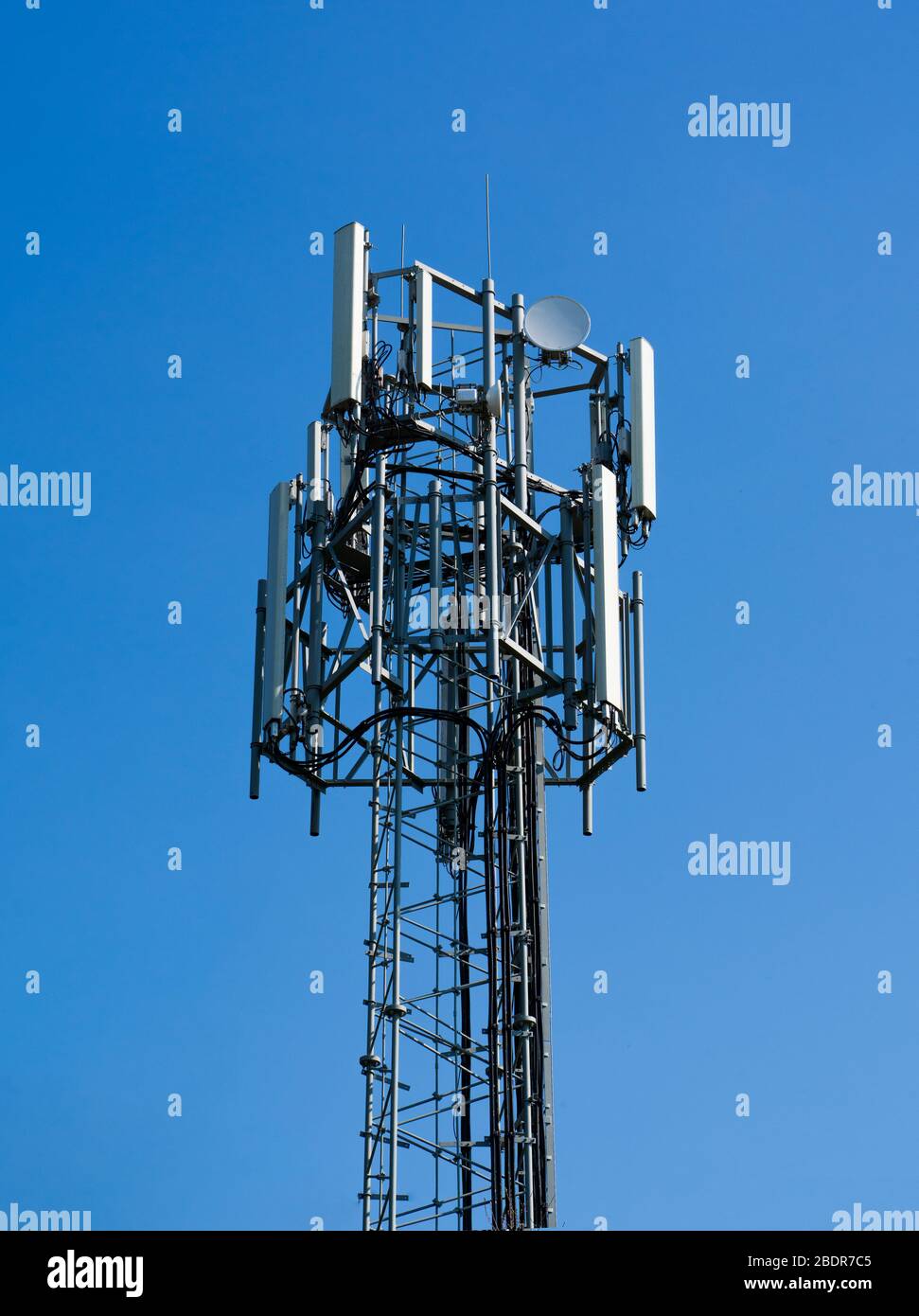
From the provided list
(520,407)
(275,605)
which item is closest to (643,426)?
(520,407)

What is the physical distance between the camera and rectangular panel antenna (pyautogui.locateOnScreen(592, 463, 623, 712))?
116 ft

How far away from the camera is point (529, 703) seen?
118 ft

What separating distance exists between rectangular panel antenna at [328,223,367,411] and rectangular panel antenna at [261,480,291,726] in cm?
206

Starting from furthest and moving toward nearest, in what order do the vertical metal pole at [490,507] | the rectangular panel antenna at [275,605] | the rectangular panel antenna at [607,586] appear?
the rectangular panel antenna at [275,605] → the rectangular panel antenna at [607,586] → the vertical metal pole at [490,507]

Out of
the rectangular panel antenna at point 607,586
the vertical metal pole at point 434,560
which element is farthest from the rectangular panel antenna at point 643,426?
the vertical metal pole at point 434,560

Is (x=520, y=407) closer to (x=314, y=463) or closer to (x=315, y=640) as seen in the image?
(x=314, y=463)

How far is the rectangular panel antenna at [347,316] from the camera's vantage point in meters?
36.1

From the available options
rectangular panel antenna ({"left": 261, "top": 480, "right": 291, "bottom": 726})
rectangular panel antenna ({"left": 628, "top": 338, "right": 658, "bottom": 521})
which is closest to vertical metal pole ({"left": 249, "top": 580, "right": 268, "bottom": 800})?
rectangular panel antenna ({"left": 261, "top": 480, "right": 291, "bottom": 726})

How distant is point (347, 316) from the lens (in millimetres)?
36438

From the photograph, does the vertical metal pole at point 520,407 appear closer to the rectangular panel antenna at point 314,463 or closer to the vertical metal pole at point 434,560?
the vertical metal pole at point 434,560

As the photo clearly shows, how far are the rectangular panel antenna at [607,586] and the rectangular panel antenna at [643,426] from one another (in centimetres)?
56
